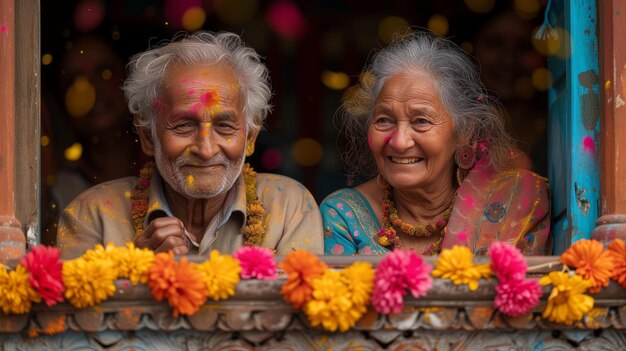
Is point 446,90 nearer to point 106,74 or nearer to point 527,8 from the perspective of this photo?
point 527,8

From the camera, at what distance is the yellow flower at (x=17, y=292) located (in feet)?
12.6

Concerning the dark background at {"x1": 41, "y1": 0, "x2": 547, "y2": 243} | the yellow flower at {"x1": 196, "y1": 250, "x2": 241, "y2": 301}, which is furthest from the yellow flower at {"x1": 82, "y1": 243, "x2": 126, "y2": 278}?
the dark background at {"x1": 41, "y1": 0, "x2": 547, "y2": 243}

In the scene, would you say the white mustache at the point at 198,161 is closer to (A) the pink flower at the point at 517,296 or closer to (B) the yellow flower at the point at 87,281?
Result: (B) the yellow flower at the point at 87,281

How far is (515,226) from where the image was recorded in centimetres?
489

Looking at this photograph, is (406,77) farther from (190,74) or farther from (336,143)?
(336,143)

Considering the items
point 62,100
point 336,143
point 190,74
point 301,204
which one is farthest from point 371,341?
point 62,100

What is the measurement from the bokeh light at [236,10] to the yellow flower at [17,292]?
3204 mm

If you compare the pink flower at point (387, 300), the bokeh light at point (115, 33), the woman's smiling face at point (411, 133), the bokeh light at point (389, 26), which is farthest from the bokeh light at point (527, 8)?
the pink flower at point (387, 300)

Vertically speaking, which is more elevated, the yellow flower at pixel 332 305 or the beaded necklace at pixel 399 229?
the yellow flower at pixel 332 305

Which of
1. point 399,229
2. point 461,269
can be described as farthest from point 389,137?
point 461,269

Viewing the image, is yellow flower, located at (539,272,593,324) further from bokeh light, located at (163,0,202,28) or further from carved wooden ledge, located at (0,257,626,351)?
bokeh light, located at (163,0,202,28)

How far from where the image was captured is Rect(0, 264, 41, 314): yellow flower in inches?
151

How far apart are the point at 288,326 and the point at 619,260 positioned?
112 cm

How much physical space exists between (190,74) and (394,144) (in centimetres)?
90
